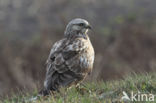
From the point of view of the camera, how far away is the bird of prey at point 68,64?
9.25m

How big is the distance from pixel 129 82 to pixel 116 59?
1193cm

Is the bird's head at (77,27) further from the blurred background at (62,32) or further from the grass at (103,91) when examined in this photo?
the blurred background at (62,32)

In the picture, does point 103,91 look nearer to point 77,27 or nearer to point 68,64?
point 68,64

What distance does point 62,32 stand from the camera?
885 inches

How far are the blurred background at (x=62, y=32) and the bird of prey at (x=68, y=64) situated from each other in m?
5.41

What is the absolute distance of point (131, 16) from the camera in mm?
24734

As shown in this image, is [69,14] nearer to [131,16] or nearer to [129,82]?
[131,16]

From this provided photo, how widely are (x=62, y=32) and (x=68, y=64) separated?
13.2 metres

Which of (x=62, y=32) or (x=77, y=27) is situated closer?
(x=77, y=27)

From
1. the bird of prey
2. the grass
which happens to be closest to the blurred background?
the bird of prey

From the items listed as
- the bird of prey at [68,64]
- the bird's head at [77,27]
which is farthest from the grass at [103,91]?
the bird's head at [77,27]

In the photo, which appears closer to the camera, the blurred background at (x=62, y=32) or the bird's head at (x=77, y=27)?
the bird's head at (x=77, y=27)

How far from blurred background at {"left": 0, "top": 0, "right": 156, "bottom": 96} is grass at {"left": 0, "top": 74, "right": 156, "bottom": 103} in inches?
223

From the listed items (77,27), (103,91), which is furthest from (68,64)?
(77,27)
